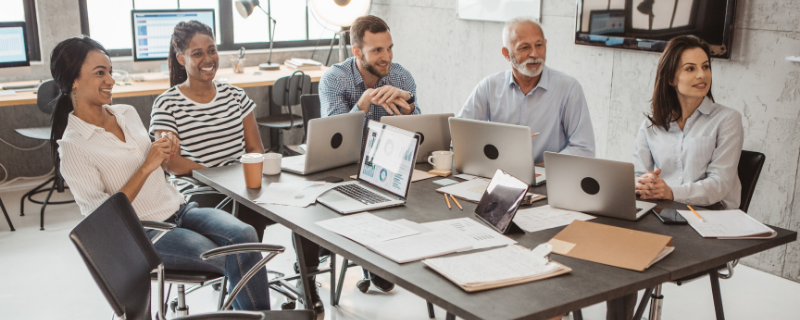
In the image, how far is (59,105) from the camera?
2.23 meters

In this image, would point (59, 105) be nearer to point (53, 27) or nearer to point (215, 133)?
point (215, 133)

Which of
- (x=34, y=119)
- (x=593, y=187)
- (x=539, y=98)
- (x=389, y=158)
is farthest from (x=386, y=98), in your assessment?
(x=34, y=119)

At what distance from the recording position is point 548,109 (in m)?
2.90

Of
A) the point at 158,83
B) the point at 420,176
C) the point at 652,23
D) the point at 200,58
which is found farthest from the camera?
the point at 158,83

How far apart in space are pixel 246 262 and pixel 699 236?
1.42 m

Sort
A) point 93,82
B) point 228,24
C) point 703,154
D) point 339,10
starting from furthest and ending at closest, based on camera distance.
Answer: point 228,24
point 339,10
point 703,154
point 93,82

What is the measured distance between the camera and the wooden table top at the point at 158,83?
157 inches

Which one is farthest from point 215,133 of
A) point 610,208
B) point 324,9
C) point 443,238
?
point 324,9

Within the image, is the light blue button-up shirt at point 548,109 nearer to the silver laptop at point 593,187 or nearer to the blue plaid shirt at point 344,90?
the blue plaid shirt at point 344,90

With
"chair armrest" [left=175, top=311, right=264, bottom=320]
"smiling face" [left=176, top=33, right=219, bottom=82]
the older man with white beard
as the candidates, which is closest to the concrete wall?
the older man with white beard

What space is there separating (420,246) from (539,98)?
1417mm

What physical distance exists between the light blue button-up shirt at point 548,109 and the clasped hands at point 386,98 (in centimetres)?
30

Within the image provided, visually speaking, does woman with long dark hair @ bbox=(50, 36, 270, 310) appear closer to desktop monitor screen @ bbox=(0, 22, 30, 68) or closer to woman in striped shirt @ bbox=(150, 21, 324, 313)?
woman in striped shirt @ bbox=(150, 21, 324, 313)

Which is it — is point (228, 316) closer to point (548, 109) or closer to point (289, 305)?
point (289, 305)
